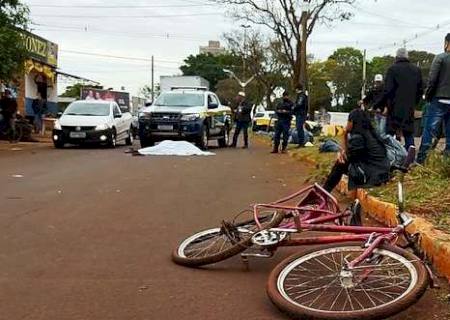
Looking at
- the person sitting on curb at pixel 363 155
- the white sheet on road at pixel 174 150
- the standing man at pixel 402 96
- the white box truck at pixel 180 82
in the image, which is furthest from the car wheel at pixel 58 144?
the white box truck at pixel 180 82

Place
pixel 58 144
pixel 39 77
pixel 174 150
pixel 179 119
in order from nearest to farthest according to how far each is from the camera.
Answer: pixel 174 150
pixel 179 119
pixel 58 144
pixel 39 77

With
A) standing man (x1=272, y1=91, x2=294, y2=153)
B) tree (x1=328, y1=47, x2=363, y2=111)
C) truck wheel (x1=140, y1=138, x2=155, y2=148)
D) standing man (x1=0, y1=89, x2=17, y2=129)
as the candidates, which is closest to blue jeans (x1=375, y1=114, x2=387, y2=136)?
standing man (x1=272, y1=91, x2=294, y2=153)

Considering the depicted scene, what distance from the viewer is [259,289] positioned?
16.2 feet

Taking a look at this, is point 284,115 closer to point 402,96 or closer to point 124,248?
point 402,96

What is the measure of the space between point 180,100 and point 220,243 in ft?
50.5

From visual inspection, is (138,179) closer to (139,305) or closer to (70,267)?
(70,267)

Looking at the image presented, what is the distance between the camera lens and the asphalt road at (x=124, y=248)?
14.7ft

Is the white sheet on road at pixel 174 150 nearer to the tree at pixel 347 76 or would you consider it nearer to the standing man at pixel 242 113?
the standing man at pixel 242 113

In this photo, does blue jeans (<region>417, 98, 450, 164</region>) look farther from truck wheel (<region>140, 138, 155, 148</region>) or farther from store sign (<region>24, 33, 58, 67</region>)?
store sign (<region>24, 33, 58, 67</region>)

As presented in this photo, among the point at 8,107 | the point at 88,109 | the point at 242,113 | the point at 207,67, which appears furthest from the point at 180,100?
the point at 207,67

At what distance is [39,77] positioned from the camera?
33656 mm

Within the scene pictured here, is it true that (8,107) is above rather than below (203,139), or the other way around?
above

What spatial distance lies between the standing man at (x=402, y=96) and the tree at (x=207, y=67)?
78212mm

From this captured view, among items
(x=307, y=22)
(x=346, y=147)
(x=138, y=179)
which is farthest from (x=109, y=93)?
(x=346, y=147)
